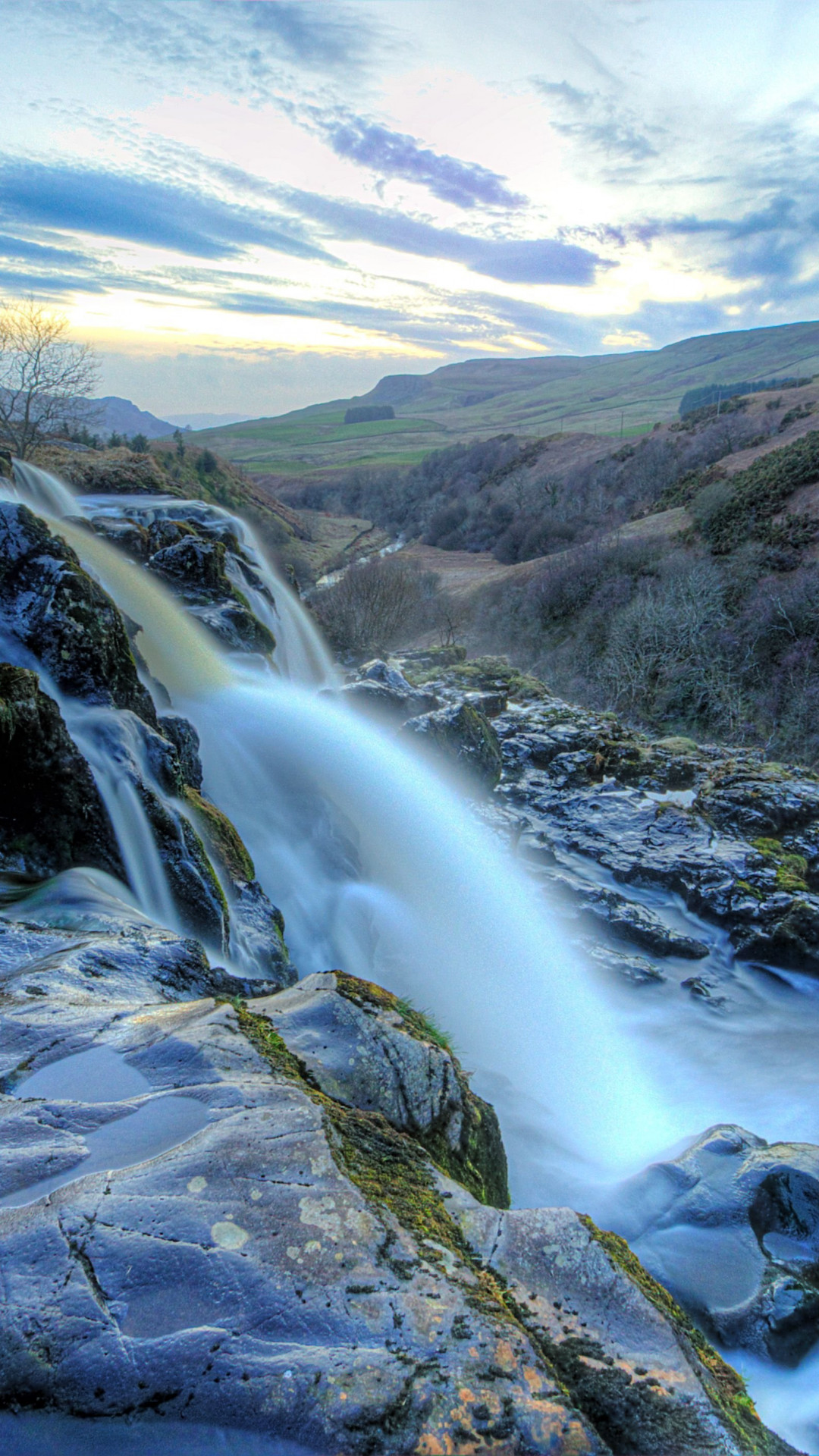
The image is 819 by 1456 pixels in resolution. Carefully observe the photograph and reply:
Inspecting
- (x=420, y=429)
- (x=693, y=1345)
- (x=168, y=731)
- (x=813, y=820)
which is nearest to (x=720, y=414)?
(x=813, y=820)

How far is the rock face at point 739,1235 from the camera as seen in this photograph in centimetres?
532

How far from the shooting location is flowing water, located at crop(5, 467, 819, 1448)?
8.17 m

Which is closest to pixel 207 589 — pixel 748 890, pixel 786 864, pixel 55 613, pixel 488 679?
pixel 488 679

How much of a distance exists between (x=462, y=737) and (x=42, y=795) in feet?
39.6

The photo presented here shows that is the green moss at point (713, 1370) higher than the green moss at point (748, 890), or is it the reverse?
the green moss at point (713, 1370)

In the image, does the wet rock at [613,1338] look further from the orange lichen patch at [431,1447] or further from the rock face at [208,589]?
the rock face at [208,589]

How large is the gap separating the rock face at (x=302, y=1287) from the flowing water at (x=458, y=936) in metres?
2.85

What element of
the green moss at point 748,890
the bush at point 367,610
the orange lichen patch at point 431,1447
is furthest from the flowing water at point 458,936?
the bush at point 367,610

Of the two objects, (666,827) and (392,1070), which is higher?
(392,1070)

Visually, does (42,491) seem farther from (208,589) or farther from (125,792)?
(125,792)

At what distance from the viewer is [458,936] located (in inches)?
494

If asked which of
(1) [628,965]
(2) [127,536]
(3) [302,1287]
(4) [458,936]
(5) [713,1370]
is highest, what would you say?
(2) [127,536]

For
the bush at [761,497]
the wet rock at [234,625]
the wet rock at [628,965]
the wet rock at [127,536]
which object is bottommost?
the wet rock at [628,965]

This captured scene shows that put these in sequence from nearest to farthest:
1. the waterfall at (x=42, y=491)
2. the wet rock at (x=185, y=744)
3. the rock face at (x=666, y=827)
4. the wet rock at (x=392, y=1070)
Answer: the wet rock at (x=392, y=1070) < the wet rock at (x=185, y=744) < the rock face at (x=666, y=827) < the waterfall at (x=42, y=491)
